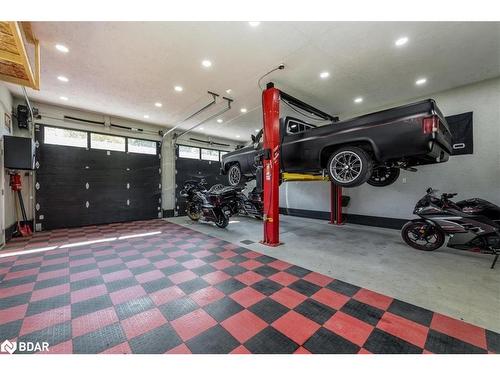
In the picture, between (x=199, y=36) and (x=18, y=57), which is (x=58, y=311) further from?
(x=199, y=36)

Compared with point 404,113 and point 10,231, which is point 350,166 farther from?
point 10,231

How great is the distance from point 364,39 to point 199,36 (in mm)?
2565

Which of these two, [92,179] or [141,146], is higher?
[141,146]

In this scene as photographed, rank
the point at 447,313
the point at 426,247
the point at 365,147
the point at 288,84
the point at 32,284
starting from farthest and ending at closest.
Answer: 1. the point at 288,84
2. the point at 426,247
3. the point at 365,147
4. the point at 32,284
5. the point at 447,313

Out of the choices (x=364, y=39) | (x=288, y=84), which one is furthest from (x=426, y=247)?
(x=288, y=84)

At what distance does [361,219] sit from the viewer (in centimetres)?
629

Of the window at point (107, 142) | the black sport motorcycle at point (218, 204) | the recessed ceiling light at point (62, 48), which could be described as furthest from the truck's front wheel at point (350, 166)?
the window at point (107, 142)

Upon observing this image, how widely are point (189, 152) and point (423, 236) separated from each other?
835 cm

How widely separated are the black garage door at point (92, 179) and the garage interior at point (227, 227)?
42 mm

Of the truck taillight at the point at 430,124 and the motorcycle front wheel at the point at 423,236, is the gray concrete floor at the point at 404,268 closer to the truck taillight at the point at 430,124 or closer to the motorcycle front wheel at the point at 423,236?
the motorcycle front wheel at the point at 423,236

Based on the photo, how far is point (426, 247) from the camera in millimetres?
3686

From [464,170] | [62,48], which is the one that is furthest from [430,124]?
[62,48]

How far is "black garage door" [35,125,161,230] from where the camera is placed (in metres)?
5.79

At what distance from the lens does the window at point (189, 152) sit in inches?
343
